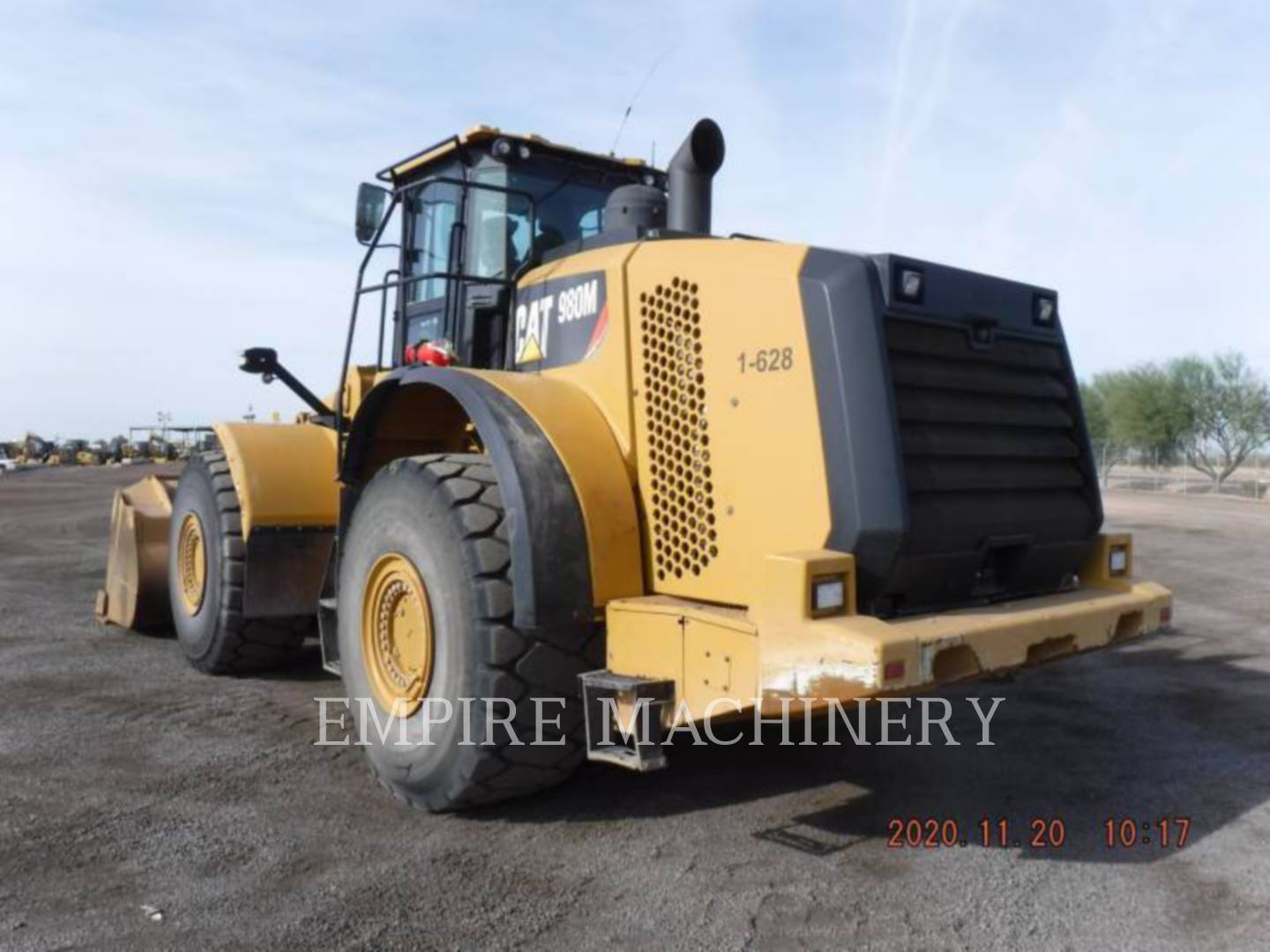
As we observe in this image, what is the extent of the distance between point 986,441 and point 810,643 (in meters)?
1.24

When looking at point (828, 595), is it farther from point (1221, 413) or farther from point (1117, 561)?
point (1221, 413)

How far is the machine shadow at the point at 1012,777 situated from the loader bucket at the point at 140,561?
4.15 metres

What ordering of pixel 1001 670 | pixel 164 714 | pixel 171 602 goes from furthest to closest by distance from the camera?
pixel 171 602 < pixel 164 714 < pixel 1001 670

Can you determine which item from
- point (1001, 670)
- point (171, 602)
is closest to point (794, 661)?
point (1001, 670)

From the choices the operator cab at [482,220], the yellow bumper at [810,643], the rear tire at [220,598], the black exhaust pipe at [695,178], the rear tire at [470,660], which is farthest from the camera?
the rear tire at [220,598]

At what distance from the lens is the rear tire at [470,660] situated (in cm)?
382

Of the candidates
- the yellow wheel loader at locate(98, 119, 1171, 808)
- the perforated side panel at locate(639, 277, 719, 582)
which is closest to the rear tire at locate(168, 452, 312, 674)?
the yellow wheel loader at locate(98, 119, 1171, 808)

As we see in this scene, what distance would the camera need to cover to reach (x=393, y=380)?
15.3 feet

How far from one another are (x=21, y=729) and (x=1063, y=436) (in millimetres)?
4816

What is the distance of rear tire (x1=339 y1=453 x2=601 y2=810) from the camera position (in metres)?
3.82

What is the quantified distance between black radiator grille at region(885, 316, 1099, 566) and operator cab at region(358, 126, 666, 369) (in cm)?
181

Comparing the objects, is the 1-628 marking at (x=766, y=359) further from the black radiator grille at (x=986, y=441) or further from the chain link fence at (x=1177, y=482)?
the chain link fence at (x=1177, y=482)

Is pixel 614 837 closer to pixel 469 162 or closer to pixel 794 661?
pixel 794 661
